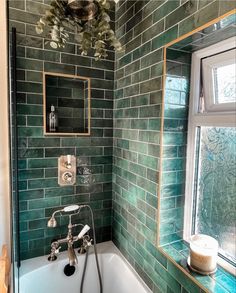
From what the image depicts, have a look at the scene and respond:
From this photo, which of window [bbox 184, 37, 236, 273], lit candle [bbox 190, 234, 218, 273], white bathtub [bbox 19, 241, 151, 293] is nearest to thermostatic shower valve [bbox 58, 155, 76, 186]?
white bathtub [bbox 19, 241, 151, 293]

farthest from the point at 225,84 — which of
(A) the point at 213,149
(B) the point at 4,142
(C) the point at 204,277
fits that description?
(B) the point at 4,142

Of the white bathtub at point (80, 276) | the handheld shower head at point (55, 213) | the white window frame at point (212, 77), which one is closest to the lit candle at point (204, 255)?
the white bathtub at point (80, 276)

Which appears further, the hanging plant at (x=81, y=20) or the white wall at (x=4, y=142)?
the white wall at (x=4, y=142)

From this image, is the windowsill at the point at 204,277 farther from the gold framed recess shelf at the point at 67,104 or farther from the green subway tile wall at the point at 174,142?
the gold framed recess shelf at the point at 67,104

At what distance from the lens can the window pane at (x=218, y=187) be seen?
108 centimetres

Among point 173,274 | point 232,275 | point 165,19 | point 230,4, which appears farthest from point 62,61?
point 232,275

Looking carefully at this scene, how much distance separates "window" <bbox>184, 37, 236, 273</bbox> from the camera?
1.07m

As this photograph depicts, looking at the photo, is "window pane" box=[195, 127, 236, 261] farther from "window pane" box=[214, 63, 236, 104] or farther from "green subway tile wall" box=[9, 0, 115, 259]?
"green subway tile wall" box=[9, 0, 115, 259]

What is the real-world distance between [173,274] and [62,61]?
5.47ft

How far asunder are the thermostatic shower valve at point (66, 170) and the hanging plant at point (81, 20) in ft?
2.77

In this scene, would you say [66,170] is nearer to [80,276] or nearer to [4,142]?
[4,142]

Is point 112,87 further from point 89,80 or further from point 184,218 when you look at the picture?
point 184,218

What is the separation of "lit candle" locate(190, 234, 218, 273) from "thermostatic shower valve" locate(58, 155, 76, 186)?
3.39 feet

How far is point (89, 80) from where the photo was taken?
1.71 meters
